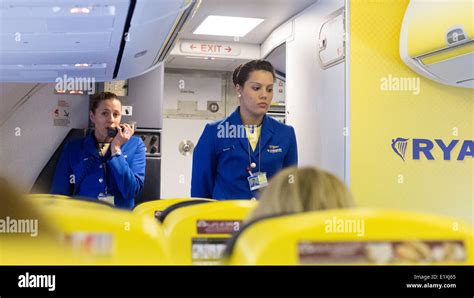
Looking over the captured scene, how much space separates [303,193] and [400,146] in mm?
3823

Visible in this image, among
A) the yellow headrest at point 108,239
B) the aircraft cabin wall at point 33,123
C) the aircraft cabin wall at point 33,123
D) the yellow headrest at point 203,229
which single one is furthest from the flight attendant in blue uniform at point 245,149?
the yellow headrest at point 108,239

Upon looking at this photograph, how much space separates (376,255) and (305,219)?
0.18 meters

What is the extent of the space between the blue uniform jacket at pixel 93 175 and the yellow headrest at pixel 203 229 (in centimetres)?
283

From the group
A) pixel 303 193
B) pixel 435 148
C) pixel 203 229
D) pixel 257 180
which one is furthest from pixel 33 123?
pixel 303 193

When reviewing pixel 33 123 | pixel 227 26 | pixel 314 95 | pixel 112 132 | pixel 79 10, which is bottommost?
pixel 112 132

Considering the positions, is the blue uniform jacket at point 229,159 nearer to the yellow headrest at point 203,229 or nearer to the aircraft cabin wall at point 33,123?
the aircraft cabin wall at point 33,123

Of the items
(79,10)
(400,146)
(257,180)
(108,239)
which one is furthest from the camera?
(400,146)

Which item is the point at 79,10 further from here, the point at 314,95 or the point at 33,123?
the point at 314,95

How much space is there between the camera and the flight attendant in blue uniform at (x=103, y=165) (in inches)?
180

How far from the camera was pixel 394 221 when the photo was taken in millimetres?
1256

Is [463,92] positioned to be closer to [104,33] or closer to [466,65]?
[466,65]

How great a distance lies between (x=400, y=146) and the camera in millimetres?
5242

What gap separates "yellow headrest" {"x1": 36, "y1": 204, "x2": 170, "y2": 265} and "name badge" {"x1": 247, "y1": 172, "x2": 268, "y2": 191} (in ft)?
10.5
